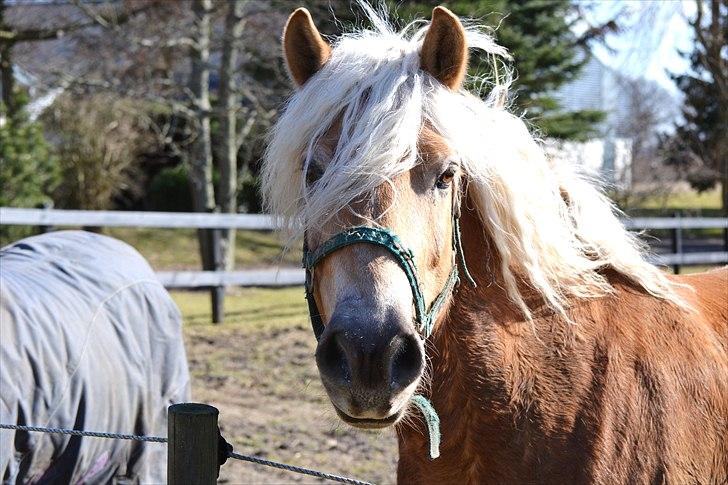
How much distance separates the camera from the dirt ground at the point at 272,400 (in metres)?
4.57

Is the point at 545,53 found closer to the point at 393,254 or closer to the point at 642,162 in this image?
the point at 642,162

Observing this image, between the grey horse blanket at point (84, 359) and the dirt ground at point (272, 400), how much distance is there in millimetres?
767

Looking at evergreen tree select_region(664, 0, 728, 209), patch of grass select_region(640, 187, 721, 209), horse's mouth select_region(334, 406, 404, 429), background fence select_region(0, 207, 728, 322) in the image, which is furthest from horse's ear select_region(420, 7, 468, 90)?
patch of grass select_region(640, 187, 721, 209)

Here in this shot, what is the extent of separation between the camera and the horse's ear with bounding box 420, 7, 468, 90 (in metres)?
2.07

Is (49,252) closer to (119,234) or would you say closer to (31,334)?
(31,334)

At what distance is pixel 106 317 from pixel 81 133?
15551mm

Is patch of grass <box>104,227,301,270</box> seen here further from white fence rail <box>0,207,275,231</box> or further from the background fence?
white fence rail <box>0,207,275,231</box>

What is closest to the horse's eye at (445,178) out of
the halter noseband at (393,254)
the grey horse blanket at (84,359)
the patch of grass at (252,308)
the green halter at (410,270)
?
the green halter at (410,270)

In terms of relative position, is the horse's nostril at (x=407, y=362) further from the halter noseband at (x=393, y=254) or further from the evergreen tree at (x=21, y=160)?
the evergreen tree at (x=21, y=160)

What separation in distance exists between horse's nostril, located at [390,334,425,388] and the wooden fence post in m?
0.49

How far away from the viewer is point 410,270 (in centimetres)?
181

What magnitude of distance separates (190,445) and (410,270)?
2.17 ft

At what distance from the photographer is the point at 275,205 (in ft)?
7.38

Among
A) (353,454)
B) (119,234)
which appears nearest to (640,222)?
(353,454)
